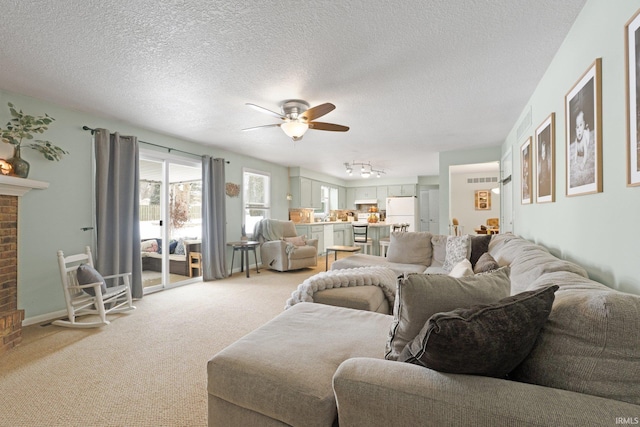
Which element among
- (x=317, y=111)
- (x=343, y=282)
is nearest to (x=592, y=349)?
(x=343, y=282)

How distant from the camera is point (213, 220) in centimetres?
488

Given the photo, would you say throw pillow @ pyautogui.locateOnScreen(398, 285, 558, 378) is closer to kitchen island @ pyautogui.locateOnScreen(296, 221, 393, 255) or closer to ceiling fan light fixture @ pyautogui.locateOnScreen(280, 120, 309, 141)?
ceiling fan light fixture @ pyautogui.locateOnScreen(280, 120, 309, 141)

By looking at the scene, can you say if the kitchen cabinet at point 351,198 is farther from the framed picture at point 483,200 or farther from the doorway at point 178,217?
the doorway at point 178,217

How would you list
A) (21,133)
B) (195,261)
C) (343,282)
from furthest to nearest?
(195,261) → (21,133) → (343,282)

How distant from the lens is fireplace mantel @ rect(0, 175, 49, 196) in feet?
8.08

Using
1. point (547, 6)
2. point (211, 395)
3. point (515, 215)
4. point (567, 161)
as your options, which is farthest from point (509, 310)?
point (515, 215)

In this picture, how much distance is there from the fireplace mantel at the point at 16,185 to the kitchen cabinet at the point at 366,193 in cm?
829

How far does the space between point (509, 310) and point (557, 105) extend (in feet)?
6.77

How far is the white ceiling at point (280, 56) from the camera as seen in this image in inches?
66.3

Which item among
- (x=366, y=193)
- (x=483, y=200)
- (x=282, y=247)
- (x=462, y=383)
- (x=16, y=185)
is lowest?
(x=282, y=247)

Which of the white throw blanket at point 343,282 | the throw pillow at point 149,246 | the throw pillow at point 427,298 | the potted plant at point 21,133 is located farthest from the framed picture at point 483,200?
the potted plant at point 21,133

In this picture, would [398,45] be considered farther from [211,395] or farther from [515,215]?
[515,215]

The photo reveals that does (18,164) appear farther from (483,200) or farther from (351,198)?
(483,200)

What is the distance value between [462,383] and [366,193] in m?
9.13
